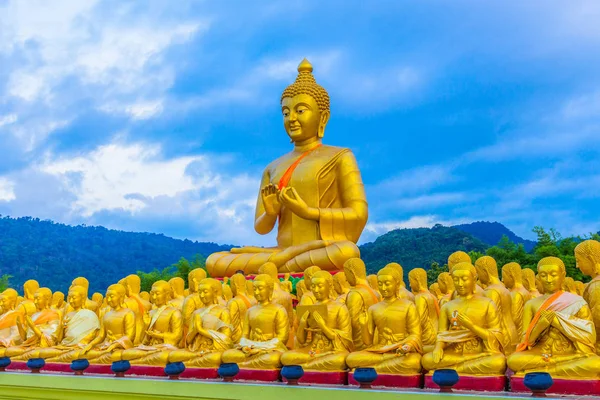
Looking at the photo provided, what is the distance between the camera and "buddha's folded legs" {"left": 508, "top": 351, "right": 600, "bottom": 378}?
5785 millimetres

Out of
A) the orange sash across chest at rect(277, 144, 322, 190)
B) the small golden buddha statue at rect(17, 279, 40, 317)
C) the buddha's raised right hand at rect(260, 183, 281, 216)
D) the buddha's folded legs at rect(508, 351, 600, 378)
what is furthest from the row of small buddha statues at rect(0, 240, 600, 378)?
the orange sash across chest at rect(277, 144, 322, 190)

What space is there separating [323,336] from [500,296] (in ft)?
5.71

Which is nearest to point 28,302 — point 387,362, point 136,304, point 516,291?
point 136,304

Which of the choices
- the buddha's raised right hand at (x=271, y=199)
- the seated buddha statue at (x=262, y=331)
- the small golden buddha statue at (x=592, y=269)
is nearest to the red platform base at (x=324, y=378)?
the seated buddha statue at (x=262, y=331)

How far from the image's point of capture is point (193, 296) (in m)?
9.12

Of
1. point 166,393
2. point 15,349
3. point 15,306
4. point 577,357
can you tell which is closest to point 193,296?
point 166,393

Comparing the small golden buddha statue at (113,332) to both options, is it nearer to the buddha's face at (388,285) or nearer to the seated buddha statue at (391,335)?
the seated buddha statue at (391,335)

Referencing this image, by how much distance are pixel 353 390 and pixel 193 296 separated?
3285mm

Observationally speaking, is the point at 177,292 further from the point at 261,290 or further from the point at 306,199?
the point at 306,199

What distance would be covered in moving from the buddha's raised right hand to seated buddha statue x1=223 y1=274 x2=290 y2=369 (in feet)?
10.7

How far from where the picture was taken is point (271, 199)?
1128 centimetres

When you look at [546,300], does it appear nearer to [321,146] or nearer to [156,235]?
[321,146]

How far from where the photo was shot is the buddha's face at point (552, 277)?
6.29 meters

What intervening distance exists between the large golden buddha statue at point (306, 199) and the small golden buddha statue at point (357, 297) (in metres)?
2.24
